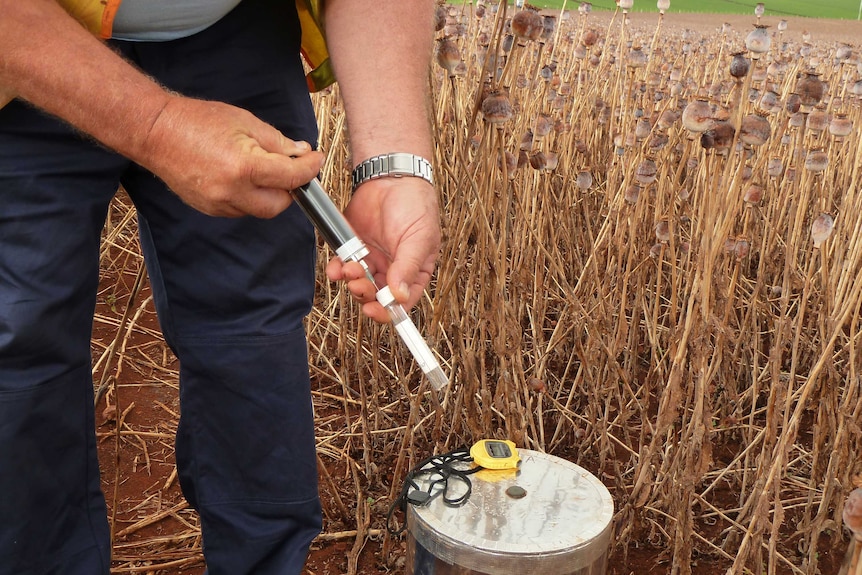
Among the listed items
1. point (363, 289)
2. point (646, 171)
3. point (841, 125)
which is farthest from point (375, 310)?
point (841, 125)

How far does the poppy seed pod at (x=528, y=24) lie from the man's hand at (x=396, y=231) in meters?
0.29

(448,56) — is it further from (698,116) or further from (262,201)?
(262,201)

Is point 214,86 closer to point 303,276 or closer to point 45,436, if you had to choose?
point 303,276

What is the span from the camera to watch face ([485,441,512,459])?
1017mm

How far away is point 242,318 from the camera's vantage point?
2.83 ft

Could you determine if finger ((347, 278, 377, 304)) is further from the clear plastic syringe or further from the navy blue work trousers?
the navy blue work trousers

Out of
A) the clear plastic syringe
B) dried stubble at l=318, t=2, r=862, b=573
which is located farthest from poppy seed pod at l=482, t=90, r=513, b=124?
the clear plastic syringe

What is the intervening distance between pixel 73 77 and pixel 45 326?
249 millimetres

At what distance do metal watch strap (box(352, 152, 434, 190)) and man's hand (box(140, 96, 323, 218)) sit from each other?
15 cm

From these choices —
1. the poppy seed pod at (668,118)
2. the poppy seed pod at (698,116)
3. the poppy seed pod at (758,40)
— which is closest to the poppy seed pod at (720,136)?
the poppy seed pod at (698,116)

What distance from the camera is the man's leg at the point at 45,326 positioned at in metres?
0.71

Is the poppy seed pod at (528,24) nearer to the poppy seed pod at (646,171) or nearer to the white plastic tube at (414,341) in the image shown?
the poppy seed pod at (646,171)

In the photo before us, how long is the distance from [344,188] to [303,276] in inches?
26.1

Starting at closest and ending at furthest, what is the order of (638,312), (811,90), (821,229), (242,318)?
(242,318) < (821,229) < (811,90) < (638,312)
